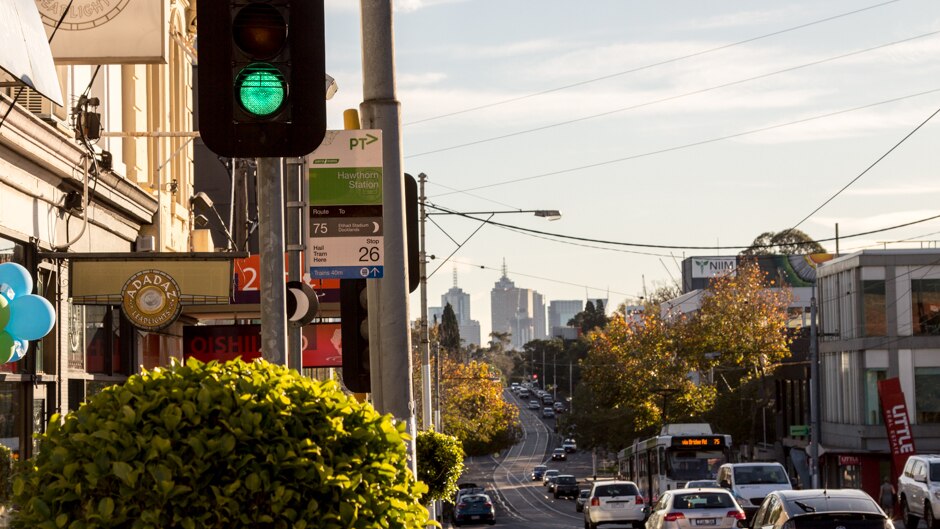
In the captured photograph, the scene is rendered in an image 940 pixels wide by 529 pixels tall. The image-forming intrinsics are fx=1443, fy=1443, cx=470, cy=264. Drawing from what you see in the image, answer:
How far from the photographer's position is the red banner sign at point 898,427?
53.7 m

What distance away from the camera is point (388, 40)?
10.9 meters

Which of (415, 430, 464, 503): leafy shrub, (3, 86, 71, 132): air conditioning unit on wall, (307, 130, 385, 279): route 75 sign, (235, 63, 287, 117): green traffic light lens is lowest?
(415, 430, 464, 503): leafy shrub

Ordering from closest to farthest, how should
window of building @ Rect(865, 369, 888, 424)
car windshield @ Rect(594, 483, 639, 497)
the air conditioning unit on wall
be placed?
the air conditioning unit on wall → car windshield @ Rect(594, 483, 639, 497) → window of building @ Rect(865, 369, 888, 424)

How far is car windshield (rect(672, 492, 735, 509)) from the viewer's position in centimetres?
2869

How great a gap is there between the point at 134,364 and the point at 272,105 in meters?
17.6

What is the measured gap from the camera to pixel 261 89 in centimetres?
758

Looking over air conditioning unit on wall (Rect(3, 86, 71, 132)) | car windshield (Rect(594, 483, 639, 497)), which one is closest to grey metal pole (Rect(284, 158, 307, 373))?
air conditioning unit on wall (Rect(3, 86, 71, 132))

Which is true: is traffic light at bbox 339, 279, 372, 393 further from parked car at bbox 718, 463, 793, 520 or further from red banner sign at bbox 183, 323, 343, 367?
parked car at bbox 718, 463, 793, 520

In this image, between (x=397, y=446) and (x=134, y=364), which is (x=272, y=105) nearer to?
(x=397, y=446)

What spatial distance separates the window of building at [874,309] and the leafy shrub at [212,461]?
2447 inches

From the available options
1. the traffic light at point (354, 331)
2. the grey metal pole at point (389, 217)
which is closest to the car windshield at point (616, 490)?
the traffic light at point (354, 331)

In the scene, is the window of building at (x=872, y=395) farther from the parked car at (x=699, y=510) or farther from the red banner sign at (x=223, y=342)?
the red banner sign at (x=223, y=342)

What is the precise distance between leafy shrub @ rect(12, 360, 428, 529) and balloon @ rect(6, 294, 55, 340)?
610cm

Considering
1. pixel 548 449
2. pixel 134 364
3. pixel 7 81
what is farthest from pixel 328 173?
pixel 548 449
